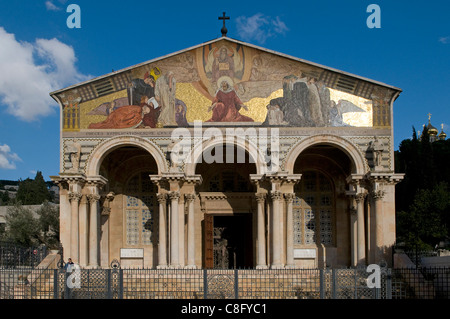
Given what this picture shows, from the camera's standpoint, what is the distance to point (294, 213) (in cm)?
3069

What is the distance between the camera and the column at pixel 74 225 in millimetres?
26391

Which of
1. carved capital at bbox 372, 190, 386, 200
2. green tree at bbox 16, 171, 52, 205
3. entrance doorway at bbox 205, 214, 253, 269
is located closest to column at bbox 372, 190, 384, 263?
carved capital at bbox 372, 190, 386, 200

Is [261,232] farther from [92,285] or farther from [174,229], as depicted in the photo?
[92,285]

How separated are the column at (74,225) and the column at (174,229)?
394 cm

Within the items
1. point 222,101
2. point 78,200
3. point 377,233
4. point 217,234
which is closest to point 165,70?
point 222,101

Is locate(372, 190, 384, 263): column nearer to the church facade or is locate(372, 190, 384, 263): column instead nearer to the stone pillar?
the church facade

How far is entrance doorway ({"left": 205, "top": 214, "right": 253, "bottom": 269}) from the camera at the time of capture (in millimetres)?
30453

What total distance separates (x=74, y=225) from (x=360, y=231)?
12197mm

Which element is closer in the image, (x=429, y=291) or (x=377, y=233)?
(x=429, y=291)

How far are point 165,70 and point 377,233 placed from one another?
11503mm

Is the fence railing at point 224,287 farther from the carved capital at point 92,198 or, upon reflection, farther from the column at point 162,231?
the carved capital at point 92,198

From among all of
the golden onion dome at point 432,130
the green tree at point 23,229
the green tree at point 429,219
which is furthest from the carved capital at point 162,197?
the golden onion dome at point 432,130

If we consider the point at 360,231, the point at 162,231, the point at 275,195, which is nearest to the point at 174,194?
the point at 162,231
